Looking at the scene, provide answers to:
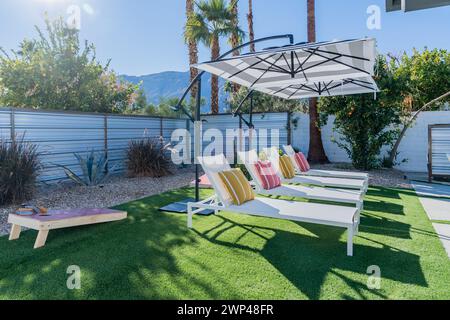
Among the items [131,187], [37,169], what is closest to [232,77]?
[131,187]

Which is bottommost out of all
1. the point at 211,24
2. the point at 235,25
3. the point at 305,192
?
the point at 305,192

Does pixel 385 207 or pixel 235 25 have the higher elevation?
pixel 235 25

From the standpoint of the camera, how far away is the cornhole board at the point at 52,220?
412 centimetres

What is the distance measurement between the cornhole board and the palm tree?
11.9 m

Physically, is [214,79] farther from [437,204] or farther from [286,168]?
[437,204]

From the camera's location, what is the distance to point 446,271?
349cm

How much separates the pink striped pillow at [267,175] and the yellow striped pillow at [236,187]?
905 millimetres

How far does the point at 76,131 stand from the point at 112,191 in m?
2.99

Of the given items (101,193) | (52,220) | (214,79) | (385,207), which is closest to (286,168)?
(385,207)

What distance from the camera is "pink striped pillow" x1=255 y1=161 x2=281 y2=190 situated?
6129 mm

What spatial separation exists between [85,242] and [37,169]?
11.5 ft

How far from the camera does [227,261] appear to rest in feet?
12.2

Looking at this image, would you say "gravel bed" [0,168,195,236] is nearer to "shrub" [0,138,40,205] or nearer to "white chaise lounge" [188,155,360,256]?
"shrub" [0,138,40,205]
